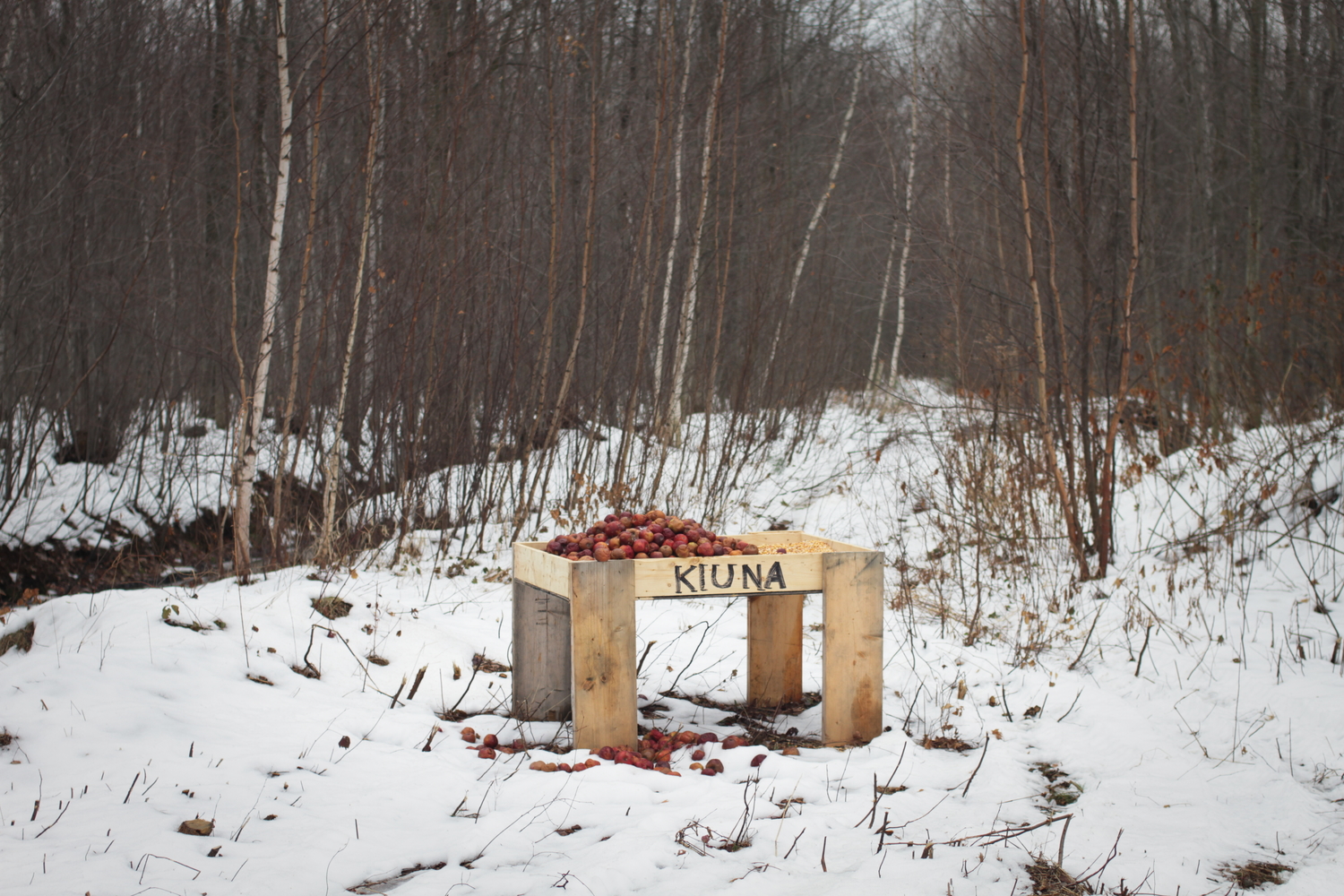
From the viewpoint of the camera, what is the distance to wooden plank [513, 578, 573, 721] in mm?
3701

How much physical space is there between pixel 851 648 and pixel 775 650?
1.96 feet

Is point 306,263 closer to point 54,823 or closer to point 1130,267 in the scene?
point 54,823

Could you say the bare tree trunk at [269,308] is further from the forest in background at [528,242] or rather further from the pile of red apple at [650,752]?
the pile of red apple at [650,752]

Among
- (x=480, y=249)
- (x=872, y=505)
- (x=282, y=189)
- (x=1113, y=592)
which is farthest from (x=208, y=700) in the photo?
(x=872, y=505)

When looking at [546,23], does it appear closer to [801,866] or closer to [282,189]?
[282,189]

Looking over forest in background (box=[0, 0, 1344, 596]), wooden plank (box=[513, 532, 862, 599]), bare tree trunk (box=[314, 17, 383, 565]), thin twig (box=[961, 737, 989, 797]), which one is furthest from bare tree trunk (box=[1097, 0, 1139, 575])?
bare tree trunk (box=[314, 17, 383, 565])

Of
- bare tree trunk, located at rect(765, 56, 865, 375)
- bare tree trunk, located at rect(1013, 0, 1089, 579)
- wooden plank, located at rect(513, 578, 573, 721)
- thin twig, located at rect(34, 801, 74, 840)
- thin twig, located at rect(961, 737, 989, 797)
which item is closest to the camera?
thin twig, located at rect(34, 801, 74, 840)

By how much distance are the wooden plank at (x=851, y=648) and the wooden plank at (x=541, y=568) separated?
90cm

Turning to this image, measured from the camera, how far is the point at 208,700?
3.40 metres

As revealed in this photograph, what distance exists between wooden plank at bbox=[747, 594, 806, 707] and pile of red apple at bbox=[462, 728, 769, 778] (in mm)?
483

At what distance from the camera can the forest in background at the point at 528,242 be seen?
5.84 m

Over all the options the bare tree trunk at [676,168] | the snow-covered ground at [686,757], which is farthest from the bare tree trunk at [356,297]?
A: the bare tree trunk at [676,168]

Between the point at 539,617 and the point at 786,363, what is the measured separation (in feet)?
23.6

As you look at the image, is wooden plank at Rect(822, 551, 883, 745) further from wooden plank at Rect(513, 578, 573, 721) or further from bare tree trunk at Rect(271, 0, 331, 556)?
bare tree trunk at Rect(271, 0, 331, 556)
